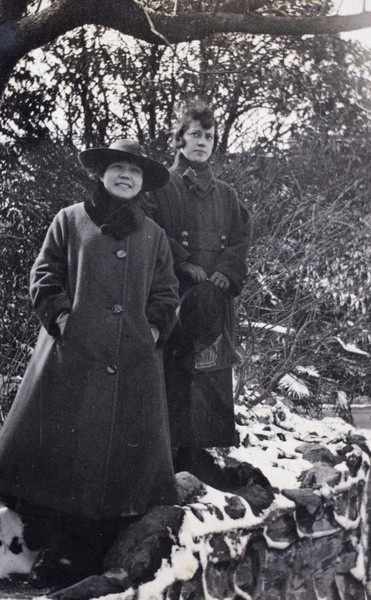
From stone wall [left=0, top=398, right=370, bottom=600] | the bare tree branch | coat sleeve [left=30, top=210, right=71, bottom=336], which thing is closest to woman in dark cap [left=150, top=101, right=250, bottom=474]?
stone wall [left=0, top=398, right=370, bottom=600]

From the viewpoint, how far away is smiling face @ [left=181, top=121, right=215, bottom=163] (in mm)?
3824

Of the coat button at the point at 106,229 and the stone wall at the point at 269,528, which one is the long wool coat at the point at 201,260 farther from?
the coat button at the point at 106,229

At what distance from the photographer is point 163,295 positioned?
344cm

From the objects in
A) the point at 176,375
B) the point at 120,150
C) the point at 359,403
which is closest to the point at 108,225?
the point at 120,150

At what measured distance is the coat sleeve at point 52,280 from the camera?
3.17 m

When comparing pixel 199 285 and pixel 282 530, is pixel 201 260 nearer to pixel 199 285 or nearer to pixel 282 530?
pixel 199 285

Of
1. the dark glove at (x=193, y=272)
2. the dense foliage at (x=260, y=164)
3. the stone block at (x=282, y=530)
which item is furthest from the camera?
the dense foliage at (x=260, y=164)

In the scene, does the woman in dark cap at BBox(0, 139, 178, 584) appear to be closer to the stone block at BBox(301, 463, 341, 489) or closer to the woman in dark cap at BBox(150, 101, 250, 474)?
the woman in dark cap at BBox(150, 101, 250, 474)

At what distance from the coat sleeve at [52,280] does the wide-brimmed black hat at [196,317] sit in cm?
81

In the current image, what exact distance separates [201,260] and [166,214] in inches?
12.7

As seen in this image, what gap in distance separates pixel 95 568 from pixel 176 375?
3.77ft

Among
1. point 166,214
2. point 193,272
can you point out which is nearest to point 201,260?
point 193,272

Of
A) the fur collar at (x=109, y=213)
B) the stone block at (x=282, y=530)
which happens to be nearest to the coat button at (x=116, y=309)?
the fur collar at (x=109, y=213)

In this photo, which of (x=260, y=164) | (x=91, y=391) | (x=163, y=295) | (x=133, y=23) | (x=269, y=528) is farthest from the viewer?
(x=260, y=164)
